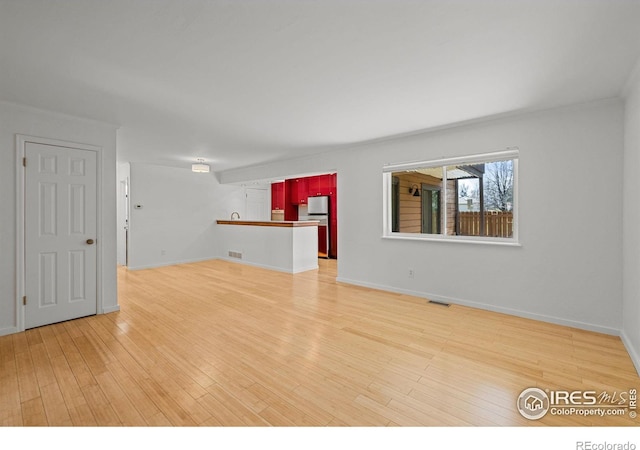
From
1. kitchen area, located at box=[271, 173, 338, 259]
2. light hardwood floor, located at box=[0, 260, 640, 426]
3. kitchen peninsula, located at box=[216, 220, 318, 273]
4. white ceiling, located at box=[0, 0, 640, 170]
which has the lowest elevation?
light hardwood floor, located at box=[0, 260, 640, 426]

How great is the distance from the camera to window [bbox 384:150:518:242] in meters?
3.62

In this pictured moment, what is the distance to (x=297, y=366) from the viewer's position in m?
2.27

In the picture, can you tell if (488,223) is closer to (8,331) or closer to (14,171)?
(14,171)

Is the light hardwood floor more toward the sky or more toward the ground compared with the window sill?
more toward the ground

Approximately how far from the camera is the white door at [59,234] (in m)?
3.07

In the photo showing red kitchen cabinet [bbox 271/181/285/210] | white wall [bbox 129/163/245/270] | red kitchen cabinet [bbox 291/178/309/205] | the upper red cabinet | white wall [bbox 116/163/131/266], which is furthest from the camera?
red kitchen cabinet [bbox 271/181/285/210]

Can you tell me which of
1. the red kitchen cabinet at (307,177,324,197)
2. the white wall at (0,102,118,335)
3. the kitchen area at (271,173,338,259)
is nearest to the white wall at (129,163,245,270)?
the kitchen area at (271,173,338,259)

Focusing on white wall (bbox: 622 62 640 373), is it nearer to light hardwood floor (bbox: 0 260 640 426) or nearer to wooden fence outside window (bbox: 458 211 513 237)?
light hardwood floor (bbox: 0 260 640 426)

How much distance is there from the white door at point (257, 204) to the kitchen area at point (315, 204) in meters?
0.22

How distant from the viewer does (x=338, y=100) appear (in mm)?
2912

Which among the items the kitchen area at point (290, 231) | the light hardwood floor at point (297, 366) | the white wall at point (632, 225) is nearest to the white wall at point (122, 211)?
the kitchen area at point (290, 231)

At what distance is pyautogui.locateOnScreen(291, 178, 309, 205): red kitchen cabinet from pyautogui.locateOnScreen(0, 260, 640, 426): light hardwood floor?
5.23 m

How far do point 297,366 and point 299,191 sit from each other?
6.86 m

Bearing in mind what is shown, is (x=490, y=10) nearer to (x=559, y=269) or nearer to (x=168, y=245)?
(x=559, y=269)
